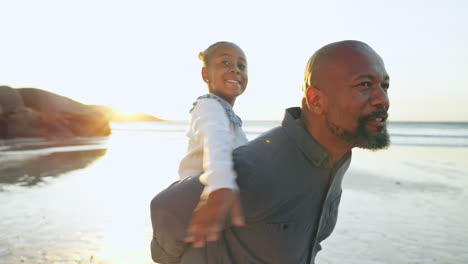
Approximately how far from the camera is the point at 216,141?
178 cm

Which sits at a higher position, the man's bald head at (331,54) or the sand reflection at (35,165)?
the man's bald head at (331,54)

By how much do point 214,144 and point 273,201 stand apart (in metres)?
0.44

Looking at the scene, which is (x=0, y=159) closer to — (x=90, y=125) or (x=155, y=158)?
(x=155, y=158)

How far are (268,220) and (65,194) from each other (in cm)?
676

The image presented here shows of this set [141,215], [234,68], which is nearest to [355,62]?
[234,68]

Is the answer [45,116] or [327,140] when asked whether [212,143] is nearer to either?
[327,140]

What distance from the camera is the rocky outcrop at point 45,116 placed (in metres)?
19.9

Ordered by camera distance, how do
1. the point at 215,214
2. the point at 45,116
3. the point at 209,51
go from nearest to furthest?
the point at 215,214 < the point at 209,51 < the point at 45,116

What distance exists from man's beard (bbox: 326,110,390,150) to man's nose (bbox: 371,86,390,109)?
0.03 metres

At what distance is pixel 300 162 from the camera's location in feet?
5.05

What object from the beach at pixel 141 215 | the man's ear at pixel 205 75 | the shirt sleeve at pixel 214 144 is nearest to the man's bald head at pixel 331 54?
the shirt sleeve at pixel 214 144

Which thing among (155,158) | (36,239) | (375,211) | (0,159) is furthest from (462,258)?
(0,159)

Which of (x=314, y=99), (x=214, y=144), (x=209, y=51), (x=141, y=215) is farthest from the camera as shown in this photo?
(x=141, y=215)

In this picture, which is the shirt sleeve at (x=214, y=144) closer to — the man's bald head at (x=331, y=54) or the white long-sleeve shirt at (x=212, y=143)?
the white long-sleeve shirt at (x=212, y=143)
